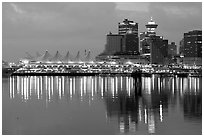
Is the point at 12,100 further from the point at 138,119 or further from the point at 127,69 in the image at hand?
the point at 127,69

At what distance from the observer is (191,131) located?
5793 millimetres

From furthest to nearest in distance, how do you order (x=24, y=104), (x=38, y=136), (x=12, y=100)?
(x=12, y=100) < (x=24, y=104) < (x=38, y=136)

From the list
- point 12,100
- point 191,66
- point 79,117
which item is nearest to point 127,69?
point 191,66

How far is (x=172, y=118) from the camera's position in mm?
7031

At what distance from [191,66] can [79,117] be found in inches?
1255

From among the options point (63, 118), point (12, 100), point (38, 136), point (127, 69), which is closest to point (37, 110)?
point (63, 118)

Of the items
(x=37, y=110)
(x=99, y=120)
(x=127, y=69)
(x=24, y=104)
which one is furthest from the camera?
(x=127, y=69)

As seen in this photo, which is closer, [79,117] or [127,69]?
[79,117]

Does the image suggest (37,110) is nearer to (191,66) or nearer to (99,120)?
(99,120)

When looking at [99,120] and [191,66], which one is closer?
[99,120]

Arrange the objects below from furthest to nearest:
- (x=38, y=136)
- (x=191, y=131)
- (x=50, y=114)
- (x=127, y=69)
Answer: (x=127, y=69) → (x=50, y=114) → (x=191, y=131) → (x=38, y=136)

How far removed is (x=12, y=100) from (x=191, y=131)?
5032 millimetres

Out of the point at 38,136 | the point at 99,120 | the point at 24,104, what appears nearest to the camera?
the point at 38,136

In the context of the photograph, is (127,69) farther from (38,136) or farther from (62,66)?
(38,136)
